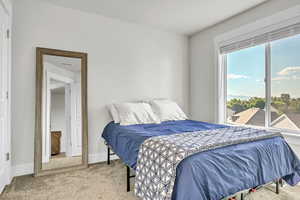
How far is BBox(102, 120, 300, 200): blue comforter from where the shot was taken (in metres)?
1.23

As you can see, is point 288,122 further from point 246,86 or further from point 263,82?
point 246,86

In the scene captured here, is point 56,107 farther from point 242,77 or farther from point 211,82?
point 242,77

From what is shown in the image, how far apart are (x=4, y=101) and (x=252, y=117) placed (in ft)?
11.4

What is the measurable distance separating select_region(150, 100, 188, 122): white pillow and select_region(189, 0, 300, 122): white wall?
675 millimetres

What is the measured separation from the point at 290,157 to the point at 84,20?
3.30 metres

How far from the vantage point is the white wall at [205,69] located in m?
3.17

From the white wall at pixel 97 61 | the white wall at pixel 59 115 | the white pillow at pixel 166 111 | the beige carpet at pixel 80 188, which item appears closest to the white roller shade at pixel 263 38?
the white wall at pixel 97 61

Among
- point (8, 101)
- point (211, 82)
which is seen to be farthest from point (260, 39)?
point (8, 101)

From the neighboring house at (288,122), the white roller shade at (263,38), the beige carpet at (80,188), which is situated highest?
the white roller shade at (263,38)

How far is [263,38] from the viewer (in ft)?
8.63

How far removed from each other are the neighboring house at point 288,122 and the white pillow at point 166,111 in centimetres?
136

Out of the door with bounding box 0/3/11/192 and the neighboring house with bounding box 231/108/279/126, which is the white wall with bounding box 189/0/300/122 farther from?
the door with bounding box 0/3/11/192

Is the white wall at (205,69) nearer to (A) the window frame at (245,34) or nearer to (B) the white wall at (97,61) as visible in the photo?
(A) the window frame at (245,34)

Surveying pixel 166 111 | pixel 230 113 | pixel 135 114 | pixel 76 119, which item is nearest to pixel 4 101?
pixel 76 119
